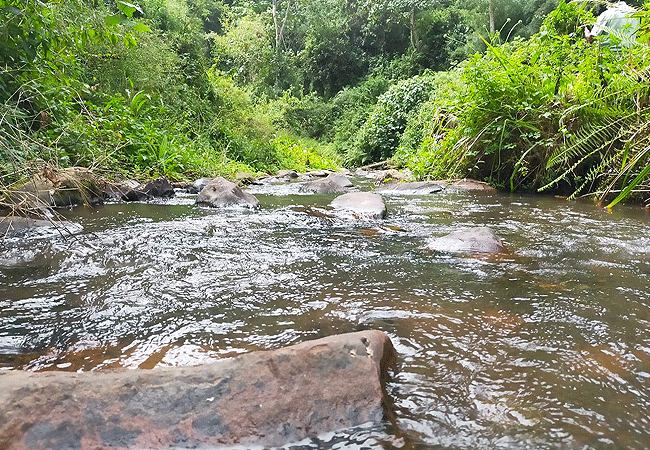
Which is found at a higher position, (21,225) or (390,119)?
(390,119)

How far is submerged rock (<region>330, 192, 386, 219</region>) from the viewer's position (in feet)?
12.2

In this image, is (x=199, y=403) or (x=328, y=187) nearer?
(x=199, y=403)

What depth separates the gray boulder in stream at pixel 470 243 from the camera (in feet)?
8.19

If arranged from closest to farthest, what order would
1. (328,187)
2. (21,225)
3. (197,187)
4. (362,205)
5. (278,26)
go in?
(21,225), (362,205), (197,187), (328,187), (278,26)

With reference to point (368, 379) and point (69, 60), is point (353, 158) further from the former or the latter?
point (368, 379)

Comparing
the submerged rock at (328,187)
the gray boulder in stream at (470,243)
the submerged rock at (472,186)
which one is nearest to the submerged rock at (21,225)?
the gray boulder in stream at (470,243)

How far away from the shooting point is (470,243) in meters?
2.55

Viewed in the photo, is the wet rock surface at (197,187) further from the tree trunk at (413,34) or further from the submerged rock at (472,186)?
the tree trunk at (413,34)

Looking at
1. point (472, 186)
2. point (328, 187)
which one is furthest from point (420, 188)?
point (328, 187)

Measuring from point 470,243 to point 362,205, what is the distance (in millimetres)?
1484

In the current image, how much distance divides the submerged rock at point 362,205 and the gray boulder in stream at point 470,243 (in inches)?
41.3

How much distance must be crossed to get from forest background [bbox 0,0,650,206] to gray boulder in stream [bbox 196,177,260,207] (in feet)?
3.24

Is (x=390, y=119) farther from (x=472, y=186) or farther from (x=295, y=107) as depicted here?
(x=472, y=186)

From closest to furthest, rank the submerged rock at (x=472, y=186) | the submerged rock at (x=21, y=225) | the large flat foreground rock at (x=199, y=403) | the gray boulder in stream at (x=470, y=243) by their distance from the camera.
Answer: the large flat foreground rock at (x=199, y=403)
the gray boulder in stream at (x=470, y=243)
the submerged rock at (x=21, y=225)
the submerged rock at (x=472, y=186)
